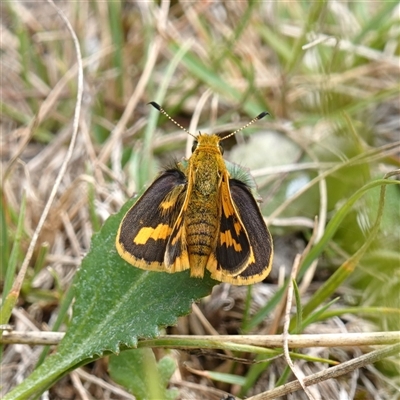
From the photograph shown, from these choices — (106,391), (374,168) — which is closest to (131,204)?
(106,391)

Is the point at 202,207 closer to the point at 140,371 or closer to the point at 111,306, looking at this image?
the point at 111,306

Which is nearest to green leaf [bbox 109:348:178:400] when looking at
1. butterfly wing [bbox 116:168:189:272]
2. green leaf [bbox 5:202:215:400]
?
green leaf [bbox 5:202:215:400]

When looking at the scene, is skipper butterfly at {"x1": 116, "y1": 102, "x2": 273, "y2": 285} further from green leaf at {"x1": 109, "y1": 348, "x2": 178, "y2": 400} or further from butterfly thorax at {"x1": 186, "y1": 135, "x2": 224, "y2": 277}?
green leaf at {"x1": 109, "y1": 348, "x2": 178, "y2": 400}

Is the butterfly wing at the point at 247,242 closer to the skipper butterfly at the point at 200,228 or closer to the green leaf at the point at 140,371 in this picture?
the skipper butterfly at the point at 200,228

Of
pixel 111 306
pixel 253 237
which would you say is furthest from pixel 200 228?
pixel 111 306

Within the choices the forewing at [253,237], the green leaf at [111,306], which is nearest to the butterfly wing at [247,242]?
the forewing at [253,237]
